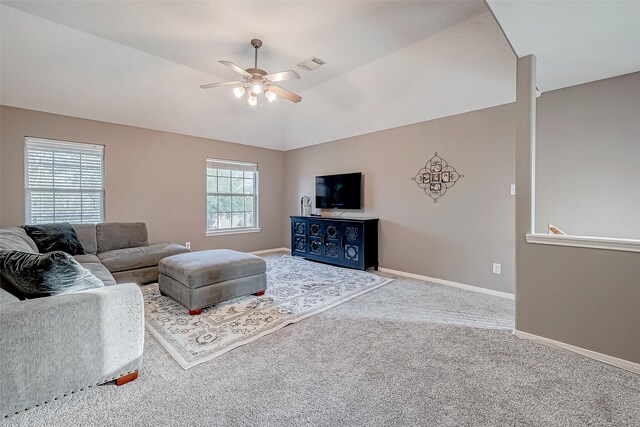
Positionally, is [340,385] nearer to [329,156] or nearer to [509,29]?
[509,29]

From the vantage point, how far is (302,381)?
1.83 m

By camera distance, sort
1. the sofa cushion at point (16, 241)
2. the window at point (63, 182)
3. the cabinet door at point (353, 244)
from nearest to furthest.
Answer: the sofa cushion at point (16, 241) → the window at point (63, 182) → the cabinet door at point (353, 244)

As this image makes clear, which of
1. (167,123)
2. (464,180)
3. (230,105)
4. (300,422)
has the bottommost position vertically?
(300,422)

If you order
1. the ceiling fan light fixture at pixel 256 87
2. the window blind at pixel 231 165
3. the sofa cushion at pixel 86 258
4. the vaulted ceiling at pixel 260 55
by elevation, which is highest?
the vaulted ceiling at pixel 260 55

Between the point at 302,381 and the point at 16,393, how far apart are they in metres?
1.50

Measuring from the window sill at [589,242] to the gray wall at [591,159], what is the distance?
1.02 meters

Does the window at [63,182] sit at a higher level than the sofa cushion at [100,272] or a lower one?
higher

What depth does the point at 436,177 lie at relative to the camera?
4059mm

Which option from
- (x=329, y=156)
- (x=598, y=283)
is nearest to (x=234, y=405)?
(x=598, y=283)

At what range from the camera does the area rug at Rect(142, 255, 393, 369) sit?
7.38 feet

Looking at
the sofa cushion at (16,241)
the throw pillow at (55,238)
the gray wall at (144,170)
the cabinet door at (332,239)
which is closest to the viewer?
the sofa cushion at (16,241)

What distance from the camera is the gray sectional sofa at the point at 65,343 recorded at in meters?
1.42

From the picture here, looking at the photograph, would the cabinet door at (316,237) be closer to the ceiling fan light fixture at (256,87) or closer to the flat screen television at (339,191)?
the flat screen television at (339,191)

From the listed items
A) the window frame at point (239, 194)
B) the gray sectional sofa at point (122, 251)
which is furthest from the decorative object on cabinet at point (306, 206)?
the gray sectional sofa at point (122, 251)
